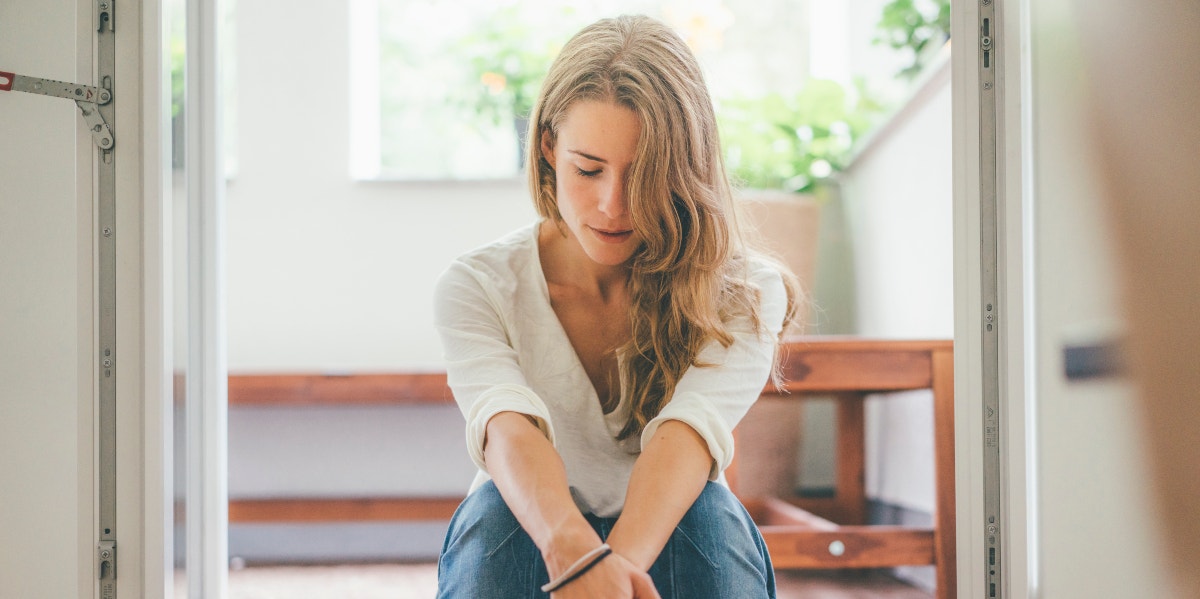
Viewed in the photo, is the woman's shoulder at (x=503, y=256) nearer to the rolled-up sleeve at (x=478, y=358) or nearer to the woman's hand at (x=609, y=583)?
the rolled-up sleeve at (x=478, y=358)

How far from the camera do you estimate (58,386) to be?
106 centimetres

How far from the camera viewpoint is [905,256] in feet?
6.06

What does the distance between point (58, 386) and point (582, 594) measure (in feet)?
2.13

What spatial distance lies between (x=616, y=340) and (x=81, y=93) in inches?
25.2

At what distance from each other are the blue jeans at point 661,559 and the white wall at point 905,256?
806 mm

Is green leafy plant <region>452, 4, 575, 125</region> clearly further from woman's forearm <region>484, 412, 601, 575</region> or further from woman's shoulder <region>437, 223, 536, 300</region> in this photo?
woman's forearm <region>484, 412, 601, 575</region>

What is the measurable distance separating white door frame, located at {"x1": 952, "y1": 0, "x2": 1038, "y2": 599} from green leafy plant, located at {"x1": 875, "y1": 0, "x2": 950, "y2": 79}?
89 cm

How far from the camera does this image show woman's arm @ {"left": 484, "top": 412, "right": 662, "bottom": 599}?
79 cm

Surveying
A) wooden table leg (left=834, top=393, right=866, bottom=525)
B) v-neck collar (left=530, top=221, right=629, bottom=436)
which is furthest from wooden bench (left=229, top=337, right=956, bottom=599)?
v-neck collar (left=530, top=221, right=629, bottom=436)

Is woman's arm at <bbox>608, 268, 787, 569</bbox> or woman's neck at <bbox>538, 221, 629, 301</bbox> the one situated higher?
woman's neck at <bbox>538, 221, 629, 301</bbox>

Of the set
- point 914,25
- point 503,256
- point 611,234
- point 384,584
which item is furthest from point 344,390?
point 914,25

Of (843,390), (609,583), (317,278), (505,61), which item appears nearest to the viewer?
(609,583)

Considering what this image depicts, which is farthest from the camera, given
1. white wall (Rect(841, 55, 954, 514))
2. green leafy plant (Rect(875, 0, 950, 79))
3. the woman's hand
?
green leafy plant (Rect(875, 0, 950, 79))

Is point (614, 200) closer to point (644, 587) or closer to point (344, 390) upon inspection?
point (644, 587)
